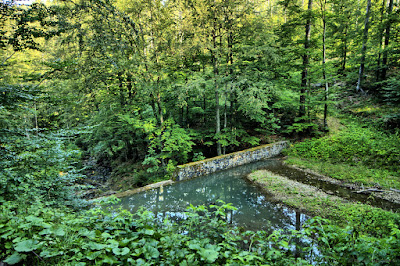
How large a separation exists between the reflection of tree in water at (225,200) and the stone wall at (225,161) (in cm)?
38

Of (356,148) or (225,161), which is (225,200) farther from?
(356,148)

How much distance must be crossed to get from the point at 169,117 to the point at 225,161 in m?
4.33

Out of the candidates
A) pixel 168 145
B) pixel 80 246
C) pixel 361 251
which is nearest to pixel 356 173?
pixel 361 251

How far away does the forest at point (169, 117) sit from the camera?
2.14 m

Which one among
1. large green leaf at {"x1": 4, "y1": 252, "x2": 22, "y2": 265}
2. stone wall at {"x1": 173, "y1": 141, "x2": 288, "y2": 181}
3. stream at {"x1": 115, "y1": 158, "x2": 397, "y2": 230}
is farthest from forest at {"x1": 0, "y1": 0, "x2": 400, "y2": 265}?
stone wall at {"x1": 173, "y1": 141, "x2": 288, "y2": 181}

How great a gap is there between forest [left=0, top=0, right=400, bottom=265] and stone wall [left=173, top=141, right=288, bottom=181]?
959mm

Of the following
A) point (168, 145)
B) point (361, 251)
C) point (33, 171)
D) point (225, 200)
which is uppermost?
point (33, 171)

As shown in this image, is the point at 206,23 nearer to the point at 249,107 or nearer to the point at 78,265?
the point at 249,107

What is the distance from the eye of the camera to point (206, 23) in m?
9.45

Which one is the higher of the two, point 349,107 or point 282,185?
point 349,107

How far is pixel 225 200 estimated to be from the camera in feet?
21.4

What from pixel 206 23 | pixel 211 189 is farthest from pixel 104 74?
pixel 211 189

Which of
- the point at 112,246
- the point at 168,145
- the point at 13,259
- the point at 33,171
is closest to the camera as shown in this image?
the point at 13,259

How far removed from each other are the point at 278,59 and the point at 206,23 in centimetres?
426
